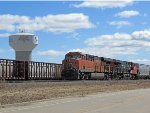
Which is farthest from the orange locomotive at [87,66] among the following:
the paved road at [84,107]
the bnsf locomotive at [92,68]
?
the paved road at [84,107]

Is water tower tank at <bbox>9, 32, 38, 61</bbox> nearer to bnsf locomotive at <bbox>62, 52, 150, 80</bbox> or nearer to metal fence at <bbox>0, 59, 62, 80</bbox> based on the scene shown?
bnsf locomotive at <bbox>62, 52, 150, 80</bbox>

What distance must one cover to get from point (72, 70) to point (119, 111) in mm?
35105

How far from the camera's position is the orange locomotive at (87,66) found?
178 feet

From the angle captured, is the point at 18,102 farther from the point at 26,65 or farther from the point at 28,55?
the point at 28,55

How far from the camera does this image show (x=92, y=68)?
5897cm

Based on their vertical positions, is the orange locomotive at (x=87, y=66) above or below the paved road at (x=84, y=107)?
above

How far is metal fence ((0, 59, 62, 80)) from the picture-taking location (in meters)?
43.9

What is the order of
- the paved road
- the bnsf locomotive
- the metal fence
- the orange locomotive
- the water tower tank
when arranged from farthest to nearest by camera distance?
the water tower tank, the bnsf locomotive, the orange locomotive, the metal fence, the paved road

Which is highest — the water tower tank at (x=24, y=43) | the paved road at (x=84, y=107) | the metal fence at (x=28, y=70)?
the water tower tank at (x=24, y=43)

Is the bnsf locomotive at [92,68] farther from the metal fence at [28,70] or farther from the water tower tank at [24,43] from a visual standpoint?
the water tower tank at [24,43]

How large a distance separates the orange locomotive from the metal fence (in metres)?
1.56

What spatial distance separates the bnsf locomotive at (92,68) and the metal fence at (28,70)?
1.56 meters

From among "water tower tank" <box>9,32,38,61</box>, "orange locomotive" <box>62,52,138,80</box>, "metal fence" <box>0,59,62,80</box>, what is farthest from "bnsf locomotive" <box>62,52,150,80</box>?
"water tower tank" <box>9,32,38,61</box>

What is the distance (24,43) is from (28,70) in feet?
→ 162
